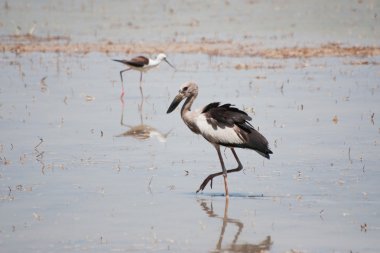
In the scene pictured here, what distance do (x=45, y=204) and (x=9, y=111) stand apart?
6703mm

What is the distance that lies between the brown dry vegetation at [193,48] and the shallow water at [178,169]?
417 cm

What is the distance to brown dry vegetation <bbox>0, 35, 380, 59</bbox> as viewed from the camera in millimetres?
24094

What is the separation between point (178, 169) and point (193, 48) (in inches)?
600

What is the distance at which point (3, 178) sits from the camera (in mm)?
10312

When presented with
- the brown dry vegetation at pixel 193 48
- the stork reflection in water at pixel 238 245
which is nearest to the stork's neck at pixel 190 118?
the stork reflection in water at pixel 238 245

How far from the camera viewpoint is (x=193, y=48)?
2591 cm

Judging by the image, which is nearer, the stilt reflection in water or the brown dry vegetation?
the stilt reflection in water

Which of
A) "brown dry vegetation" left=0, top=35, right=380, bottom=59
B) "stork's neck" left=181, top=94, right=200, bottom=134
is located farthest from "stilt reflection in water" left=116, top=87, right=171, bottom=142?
"brown dry vegetation" left=0, top=35, right=380, bottom=59

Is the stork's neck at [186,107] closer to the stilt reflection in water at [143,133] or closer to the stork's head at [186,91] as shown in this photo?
the stork's head at [186,91]

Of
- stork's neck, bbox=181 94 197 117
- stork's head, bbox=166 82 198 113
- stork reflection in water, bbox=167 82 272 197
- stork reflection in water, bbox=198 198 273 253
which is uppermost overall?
stork's head, bbox=166 82 198 113

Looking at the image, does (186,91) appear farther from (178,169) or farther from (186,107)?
(178,169)

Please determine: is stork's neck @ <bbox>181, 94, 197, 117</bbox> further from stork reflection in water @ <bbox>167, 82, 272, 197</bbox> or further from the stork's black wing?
the stork's black wing

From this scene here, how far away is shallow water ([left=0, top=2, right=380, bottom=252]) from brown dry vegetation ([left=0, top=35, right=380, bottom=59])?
4.17m

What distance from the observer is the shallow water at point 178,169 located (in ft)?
26.1
